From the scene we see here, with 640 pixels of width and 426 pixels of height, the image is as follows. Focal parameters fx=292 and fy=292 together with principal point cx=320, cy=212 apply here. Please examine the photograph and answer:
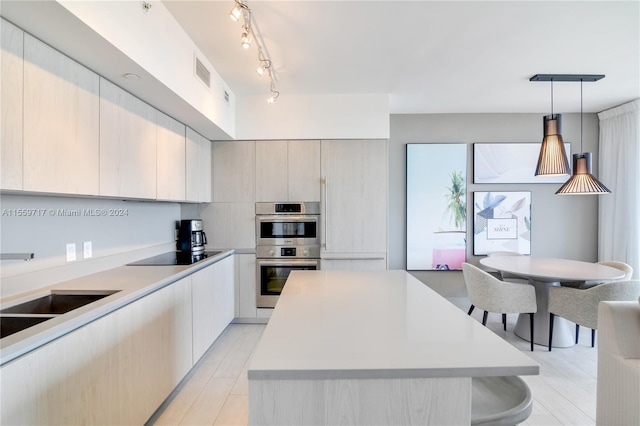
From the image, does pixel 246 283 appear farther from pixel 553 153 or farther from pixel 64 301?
pixel 553 153

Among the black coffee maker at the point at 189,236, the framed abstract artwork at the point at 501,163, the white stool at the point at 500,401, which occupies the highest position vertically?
the framed abstract artwork at the point at 501,163

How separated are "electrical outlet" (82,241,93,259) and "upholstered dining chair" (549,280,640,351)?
3.94m

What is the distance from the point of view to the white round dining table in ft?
8.82

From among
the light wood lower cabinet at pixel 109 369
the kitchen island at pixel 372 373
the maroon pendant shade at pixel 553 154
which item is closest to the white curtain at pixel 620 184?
the maroon pendant shade at pixel 553 154

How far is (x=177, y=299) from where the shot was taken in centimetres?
209

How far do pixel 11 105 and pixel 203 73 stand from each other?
→ 1.55m

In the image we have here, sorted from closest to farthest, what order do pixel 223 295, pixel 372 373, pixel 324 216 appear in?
pixel 372 373 → pixel 223 295 → pixel 324 216

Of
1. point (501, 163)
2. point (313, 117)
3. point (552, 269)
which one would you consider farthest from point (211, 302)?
point (501, 163)

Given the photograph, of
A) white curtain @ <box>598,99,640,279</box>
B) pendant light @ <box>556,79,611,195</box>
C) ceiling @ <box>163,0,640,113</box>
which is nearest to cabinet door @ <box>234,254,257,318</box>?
ceiling @ <box>163,0,640,113</box>

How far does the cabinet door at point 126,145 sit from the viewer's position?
5.75 feet

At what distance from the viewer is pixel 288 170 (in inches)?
136

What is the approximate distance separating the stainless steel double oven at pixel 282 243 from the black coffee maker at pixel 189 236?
66 cm

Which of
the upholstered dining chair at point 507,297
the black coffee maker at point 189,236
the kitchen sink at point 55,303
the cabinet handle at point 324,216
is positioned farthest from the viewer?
the cabinet handle at point 324,216

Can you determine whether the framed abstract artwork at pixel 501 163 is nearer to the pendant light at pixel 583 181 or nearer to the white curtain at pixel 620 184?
the white curtain at pixel 620 184
